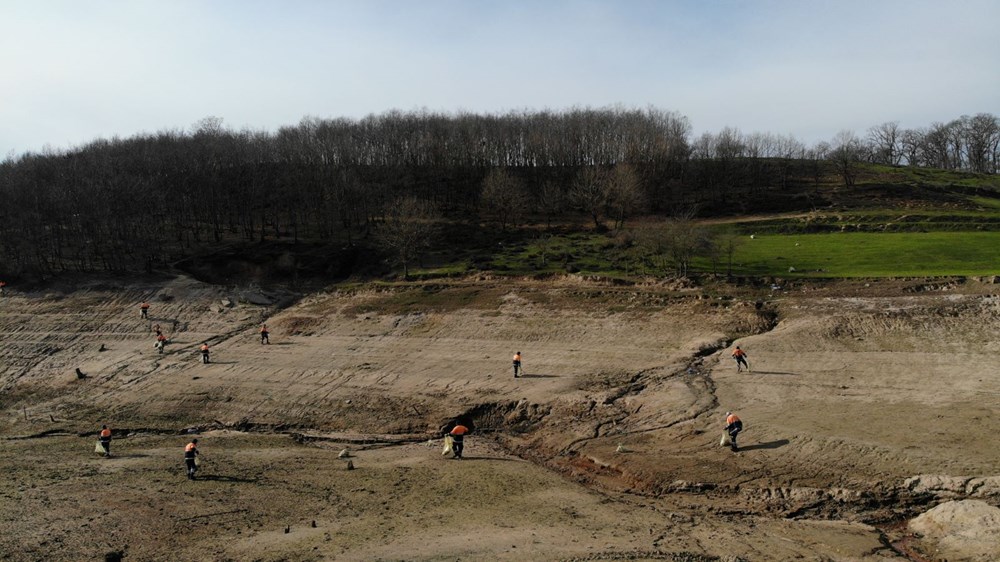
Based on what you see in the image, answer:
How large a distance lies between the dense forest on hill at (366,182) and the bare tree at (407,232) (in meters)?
0.58

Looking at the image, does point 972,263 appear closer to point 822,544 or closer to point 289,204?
point 822,544

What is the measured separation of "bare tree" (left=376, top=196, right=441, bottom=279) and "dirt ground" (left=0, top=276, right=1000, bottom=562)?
8525 millimetres

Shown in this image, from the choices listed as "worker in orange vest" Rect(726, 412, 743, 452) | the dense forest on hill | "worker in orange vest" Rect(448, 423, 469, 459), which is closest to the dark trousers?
"worker in orange vest" Rect(726, 412, 743, 452)

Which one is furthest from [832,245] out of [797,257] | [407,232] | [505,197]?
[407,232]

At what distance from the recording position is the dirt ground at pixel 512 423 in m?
18.3

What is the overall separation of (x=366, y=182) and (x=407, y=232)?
25.9 meters

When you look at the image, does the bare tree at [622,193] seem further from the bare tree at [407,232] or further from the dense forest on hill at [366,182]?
the bare tree at [407,232]

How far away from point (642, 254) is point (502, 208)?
23.3 metres

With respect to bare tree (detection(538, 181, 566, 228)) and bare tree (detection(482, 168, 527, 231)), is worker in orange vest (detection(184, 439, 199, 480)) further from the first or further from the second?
bare tree (detection(538, 181, 566, 228))

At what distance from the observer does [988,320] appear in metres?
33.8

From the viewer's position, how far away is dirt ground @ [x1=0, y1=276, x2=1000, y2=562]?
1828cm

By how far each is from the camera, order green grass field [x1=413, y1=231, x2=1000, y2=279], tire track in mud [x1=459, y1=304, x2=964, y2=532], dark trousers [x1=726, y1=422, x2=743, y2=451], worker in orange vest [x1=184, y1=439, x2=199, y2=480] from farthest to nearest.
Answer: green grass field [x1=413, y1=231, x2=1000, y2=279]
dark trousers [x1=726, y1=422, x2=743, y2=451]
worker in orange vest [x1=184, y1=439, x2=199, y2=480]
tire track in mud [x1=459, y1=304, x2=964, y2=532]

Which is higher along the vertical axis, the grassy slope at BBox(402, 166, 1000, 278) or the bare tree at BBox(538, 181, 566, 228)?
the bare tree at BBox(538, 181, 566, 228)

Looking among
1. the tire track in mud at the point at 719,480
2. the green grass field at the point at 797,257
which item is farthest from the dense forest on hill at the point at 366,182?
the tire track in mud at the point at 719,480
